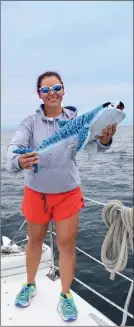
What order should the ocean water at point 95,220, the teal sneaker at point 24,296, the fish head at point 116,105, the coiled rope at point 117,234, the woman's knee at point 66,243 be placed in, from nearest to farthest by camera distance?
1. the coiled rope at point 117,234
2. the fish head at point 116,105
3. the woman's knee at point 66,243
4. the teal sneaker at point 24,296
5. the ocean water at point 95,220

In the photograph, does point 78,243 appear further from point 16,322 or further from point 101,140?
point 101,140

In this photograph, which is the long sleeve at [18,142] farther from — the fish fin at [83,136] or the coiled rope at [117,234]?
the coiled rope at [117,234]

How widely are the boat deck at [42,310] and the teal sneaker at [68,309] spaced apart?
0.13ft

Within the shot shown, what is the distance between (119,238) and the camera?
194cm

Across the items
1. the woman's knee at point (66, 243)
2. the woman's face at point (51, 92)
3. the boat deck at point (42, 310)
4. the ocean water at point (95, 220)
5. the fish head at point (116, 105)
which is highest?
the woman's face at point (51, 92)

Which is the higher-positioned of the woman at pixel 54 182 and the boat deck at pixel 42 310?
the woman at pixel 54 182

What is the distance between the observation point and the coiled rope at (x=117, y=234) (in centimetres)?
179

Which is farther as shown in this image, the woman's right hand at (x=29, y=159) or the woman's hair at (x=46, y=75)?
the woman's hair at (x=46, y=75)

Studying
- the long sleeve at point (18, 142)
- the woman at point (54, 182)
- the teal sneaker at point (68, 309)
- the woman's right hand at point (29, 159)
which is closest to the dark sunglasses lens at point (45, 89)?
the woman at point (54, 182)

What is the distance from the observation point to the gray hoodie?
2339 millimetres

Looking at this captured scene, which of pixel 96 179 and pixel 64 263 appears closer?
pixel 64 263

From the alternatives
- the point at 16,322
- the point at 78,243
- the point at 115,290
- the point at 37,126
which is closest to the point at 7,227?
the point at 78,243

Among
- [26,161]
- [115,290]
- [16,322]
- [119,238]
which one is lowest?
[115,290]

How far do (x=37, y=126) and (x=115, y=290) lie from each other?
366 centimetres
